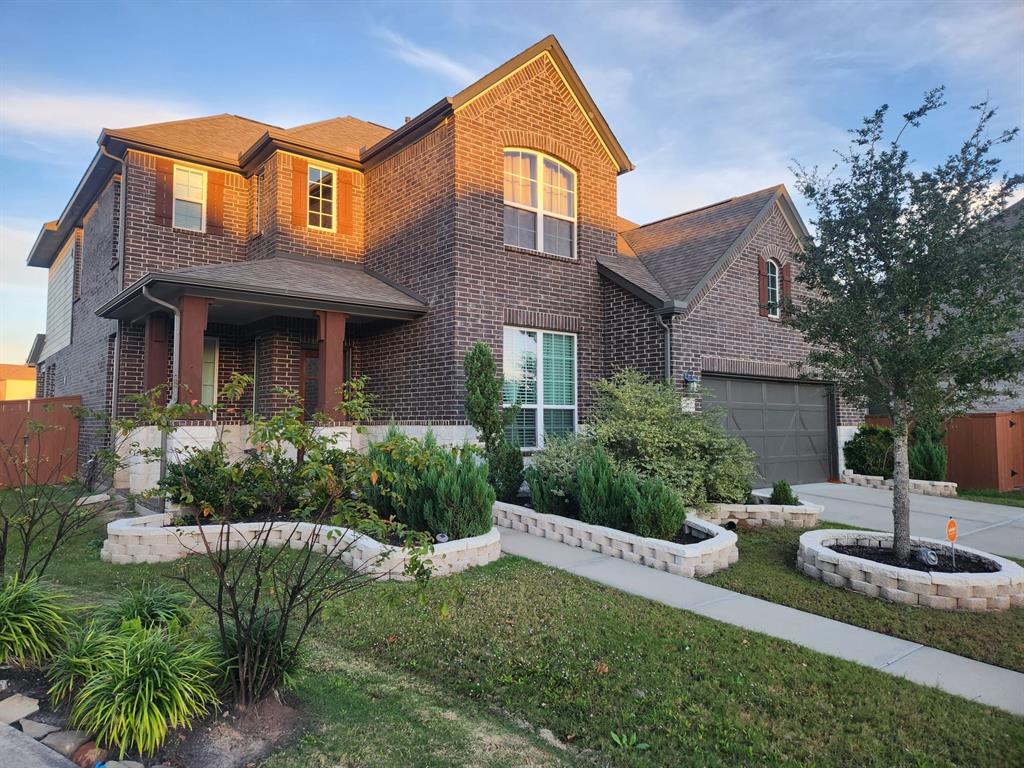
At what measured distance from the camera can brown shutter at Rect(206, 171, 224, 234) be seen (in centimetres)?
1297

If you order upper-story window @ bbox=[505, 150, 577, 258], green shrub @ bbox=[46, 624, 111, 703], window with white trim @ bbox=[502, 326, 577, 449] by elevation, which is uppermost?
upper-story window @ bbox=[505, 150, 577, 258]

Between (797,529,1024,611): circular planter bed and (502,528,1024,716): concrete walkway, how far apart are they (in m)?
1.04

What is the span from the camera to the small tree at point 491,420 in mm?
9727

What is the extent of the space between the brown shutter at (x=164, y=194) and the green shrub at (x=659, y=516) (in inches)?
420

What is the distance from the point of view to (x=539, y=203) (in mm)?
12188

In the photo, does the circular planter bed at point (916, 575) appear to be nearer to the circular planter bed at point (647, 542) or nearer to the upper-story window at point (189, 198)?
the circular planter bed at point (647, 542)

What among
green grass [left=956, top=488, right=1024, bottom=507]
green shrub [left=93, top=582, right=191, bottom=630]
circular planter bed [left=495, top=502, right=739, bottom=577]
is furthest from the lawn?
green grass [left=956, top=488, right=1024, bottom=507]

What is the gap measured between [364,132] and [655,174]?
700 cm

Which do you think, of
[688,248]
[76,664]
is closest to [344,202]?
[688,248]

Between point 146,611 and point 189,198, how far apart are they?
36.3 ft

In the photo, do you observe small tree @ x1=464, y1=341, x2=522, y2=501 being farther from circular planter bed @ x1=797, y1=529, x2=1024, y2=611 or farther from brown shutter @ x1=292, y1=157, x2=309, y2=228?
brown shutter @ x1=292, y1=157, x2=309, y2=228

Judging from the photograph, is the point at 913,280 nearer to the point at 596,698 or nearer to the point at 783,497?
the point at 783,497

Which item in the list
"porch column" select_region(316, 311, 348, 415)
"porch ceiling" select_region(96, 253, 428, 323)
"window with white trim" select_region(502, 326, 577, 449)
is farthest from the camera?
"window with white trim" select_region(502, 326, 577, 449)

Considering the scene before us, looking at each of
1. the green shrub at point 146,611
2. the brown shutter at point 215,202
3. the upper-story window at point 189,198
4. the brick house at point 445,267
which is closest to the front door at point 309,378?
the brick house at point 445,267
